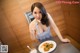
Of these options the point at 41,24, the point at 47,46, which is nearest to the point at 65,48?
the point at 47,46

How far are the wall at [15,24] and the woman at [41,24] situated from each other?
14cm

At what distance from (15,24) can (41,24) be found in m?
0.37

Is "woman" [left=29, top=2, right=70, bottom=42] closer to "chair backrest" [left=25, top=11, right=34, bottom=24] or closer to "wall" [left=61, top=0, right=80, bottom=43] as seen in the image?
"chair backrest" [left=25, top=11, right=34, bottom=24]

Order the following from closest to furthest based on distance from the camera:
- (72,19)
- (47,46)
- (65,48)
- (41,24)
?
(65,48) → (47,46) → (41,24) → (72,19)

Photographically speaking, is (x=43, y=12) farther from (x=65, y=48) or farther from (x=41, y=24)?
(x=65, y=48)

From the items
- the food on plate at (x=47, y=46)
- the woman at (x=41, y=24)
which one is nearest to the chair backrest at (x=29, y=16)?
the woman at (x=41, y=24)

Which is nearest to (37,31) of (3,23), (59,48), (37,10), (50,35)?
(50,35)

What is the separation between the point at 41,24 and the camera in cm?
134

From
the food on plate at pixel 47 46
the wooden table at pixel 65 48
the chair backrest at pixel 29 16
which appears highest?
the chair backrest at pixel 29 16

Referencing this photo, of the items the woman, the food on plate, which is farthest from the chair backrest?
the food on plate

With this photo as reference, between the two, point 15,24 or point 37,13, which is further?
point 15,24

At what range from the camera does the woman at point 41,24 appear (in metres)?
1.27

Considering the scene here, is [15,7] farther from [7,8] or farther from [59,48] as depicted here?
[59,48]

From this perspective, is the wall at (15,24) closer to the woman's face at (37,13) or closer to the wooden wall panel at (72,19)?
the wooden wall panel at (72,19)
